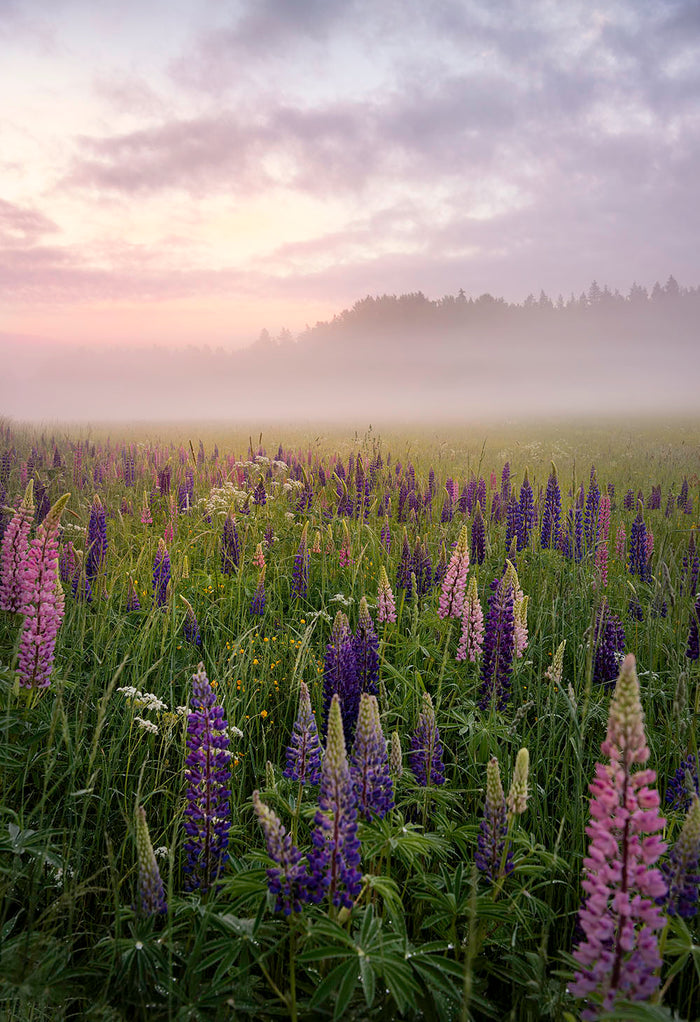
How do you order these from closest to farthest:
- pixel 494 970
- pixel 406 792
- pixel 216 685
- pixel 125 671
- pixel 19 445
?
pixel 494 970 < pixel 406 792 < pixel 216 685 < pixel 125 671 < pixel 19 445

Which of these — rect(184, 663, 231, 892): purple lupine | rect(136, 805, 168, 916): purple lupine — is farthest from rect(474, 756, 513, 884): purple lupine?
rect(136, 805, 168, 916): purple lupine

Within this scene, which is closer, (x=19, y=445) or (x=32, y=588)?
(x=32, y=588)

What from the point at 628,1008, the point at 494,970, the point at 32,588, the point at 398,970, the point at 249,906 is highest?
the point at 32,588

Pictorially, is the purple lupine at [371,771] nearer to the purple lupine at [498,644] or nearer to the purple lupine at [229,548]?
the purple lupine at [498,644]

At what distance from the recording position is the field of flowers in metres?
1.38

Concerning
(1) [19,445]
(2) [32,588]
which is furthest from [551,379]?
(2) [32,588]

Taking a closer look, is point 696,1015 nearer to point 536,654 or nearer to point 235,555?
point 536,654

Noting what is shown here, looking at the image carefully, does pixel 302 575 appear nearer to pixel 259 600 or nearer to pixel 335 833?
pixel 259 600

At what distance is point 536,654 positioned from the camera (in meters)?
3.90

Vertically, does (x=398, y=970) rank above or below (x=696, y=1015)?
above

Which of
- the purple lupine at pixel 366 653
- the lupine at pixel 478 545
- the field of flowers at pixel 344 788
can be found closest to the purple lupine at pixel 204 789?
the field of flowers at pixel 344 788

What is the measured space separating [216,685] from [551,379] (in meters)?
138

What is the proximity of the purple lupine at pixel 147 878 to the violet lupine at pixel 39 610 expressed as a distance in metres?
1.26

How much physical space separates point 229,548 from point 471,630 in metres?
2.87
